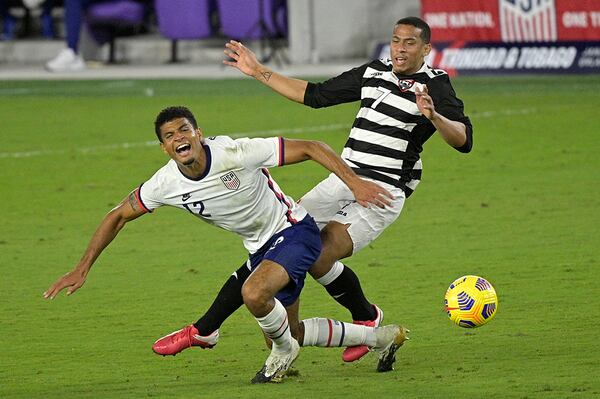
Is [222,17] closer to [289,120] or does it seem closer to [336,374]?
[289,120]

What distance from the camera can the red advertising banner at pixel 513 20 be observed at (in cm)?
1958

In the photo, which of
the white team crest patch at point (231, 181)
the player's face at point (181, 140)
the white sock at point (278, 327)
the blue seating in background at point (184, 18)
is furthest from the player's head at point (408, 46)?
the blue seating in background at point (184, 18)

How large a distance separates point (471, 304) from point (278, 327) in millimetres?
1217

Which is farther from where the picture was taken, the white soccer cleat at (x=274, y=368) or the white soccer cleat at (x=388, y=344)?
the white soccer cleat at (x=388, y=344)

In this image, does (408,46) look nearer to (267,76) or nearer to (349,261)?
(267,76)

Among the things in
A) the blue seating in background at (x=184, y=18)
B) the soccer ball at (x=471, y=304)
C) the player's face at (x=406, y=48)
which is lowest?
the blue seating in background at (x=184, y=18)

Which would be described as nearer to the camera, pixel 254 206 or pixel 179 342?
pixel 254 206

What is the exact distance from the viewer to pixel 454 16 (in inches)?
805

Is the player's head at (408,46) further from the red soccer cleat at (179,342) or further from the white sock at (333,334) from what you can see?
the red soccer cleat at (179,342)

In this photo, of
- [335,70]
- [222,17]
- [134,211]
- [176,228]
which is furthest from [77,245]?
[222,17]

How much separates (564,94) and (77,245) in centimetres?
961

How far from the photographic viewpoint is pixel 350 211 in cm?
764

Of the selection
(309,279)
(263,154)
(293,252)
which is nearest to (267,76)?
(263,154)

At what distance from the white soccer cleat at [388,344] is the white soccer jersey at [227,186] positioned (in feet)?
2.92
